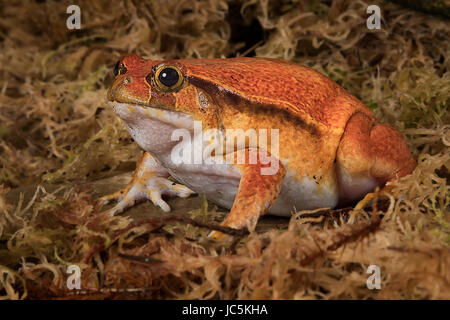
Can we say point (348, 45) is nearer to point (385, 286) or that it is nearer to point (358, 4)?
point (358, 4)

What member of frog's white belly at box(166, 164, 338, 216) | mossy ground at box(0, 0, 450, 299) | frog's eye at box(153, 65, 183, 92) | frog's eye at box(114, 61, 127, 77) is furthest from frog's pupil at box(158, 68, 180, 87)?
mossy ground at box(0, 0, 450, 299)

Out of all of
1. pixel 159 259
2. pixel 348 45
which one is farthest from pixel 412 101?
pixel 159 259

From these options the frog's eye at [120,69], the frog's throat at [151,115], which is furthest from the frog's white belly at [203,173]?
the frog's eye at [120,69]

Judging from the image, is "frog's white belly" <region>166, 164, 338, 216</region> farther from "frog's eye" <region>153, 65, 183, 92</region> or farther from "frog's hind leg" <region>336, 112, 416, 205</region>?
"frog's eye" <region>153, 65, 183, 92</region>

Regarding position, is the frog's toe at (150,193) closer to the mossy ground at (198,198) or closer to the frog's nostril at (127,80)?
the mossy ground at (198,198)

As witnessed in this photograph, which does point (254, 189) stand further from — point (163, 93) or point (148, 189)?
point (148, 189)

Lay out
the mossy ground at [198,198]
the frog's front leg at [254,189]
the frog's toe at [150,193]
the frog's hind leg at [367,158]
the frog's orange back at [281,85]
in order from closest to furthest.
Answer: the mossy ground at [198,198]
the frog's front leg at [254,189]
the frog's orange back at [281,85]
the frog's hind leg at [367,158]
the frog's toe at [150,193]

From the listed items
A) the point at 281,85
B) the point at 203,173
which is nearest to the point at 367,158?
the point at 281,85
